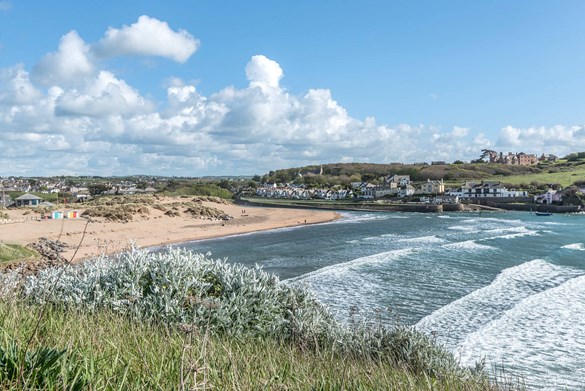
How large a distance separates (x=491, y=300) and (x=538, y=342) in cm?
502

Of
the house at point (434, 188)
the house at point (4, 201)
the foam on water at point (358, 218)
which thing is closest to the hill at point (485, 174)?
the house at point (434, 188)

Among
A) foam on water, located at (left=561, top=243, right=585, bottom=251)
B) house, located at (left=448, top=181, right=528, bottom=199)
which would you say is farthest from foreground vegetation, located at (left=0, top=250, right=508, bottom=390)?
house, located at (left=448, top=181, right=528, bottom=199)

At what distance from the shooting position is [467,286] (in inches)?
843

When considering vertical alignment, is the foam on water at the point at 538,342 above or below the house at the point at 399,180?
below

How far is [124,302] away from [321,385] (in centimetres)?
500

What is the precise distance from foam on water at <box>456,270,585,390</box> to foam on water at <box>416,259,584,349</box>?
0.33 m

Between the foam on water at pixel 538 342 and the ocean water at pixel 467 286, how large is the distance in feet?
0.10

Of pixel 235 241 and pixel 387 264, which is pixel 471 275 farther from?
pixel 235 241

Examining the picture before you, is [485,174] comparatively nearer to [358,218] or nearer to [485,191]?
[485,191]

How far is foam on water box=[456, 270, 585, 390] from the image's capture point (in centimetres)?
1145

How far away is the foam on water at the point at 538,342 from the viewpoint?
1145 cm

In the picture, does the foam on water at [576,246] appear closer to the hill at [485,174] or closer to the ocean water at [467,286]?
the ocean water at [467,286]

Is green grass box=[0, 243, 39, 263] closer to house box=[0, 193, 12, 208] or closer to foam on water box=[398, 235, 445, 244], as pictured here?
house box=[0, 193, 12, 208]

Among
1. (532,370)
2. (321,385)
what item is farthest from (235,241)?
(321,385)
